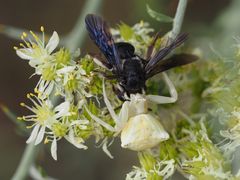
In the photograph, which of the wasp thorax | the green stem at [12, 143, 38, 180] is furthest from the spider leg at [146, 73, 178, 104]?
the green stem at [12, 143, 38, 180]

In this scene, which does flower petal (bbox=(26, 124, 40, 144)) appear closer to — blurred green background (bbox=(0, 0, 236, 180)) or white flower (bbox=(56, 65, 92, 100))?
white flower (bbox=(56, 65, 92, 100))

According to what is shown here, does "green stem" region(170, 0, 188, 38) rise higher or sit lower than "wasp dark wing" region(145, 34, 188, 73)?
higher

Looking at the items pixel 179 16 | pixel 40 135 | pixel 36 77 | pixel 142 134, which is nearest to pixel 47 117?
pixel 40 135

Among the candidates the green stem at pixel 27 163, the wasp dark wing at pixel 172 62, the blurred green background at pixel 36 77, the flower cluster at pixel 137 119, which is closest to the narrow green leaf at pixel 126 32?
the flower cluster at pixel 137 119

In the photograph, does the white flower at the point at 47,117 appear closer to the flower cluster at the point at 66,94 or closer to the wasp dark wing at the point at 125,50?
the flower cluster at the point at 66,94

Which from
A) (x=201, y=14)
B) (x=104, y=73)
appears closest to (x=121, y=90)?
(x=104, y=73)
